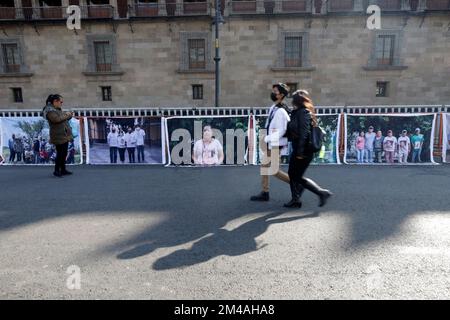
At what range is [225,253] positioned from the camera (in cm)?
303

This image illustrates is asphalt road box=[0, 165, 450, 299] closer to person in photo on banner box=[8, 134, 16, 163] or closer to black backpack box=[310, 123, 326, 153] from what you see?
black backpack box=[310, 123, 326, 153]

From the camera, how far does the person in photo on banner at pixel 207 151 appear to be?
26.5 feet

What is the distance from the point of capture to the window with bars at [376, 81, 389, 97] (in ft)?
62.2

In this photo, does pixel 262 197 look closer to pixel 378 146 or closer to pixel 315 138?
pixel 315 138

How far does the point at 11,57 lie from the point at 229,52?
14804 mm

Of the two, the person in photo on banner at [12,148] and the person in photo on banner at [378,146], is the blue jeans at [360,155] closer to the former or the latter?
the person in photo on banner at [378,146]

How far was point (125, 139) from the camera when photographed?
8.33 meters

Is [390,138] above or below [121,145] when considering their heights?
above

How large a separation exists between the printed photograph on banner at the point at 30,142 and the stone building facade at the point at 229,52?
11492mm

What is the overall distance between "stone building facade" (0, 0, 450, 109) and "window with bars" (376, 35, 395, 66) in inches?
2.4

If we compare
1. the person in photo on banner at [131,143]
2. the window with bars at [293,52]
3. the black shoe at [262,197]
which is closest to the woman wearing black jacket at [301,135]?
the black shoe at [262,197]

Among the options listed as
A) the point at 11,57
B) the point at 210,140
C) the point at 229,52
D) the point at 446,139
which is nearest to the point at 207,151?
the point at 210,140

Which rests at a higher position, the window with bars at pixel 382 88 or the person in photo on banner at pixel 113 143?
the window with bars at pixel 382 88

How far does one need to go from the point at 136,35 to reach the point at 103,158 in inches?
528
